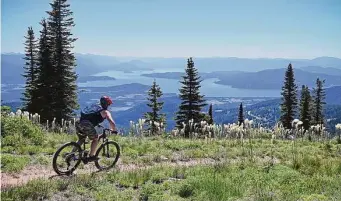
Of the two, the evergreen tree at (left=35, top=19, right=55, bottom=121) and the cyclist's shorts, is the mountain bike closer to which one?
the cyclist's shorts

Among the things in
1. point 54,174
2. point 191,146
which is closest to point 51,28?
point 191,146

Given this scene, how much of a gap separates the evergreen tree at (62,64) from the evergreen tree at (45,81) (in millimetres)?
325

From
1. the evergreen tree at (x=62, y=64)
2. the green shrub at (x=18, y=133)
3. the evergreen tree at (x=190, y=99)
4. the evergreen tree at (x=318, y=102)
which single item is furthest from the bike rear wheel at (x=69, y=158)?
→ the evergreen tree at (x=318, y=102)

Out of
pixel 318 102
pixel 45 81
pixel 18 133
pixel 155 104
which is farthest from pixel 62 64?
pixel 318 102

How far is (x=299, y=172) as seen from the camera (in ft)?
35.2

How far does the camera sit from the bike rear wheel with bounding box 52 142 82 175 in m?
10.5

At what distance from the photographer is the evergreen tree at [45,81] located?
142ft

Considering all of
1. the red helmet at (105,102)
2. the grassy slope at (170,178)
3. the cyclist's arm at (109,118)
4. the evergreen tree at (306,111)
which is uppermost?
the red helmet at (105,102)

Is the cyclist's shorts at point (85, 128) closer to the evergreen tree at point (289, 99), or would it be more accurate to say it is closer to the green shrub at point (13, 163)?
the green shrub at point (13, 163)

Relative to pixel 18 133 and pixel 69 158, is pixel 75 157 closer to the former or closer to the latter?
pixel 69 158

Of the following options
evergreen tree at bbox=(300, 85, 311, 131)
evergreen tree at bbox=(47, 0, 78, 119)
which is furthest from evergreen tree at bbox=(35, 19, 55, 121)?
evergreen tree at bbox=(300, 85, 311, 131)

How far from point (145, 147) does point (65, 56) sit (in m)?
32.0

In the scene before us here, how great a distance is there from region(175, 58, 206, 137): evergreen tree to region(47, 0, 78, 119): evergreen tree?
15.5 m

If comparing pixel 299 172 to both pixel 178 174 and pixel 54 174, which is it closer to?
pixel 178 174
